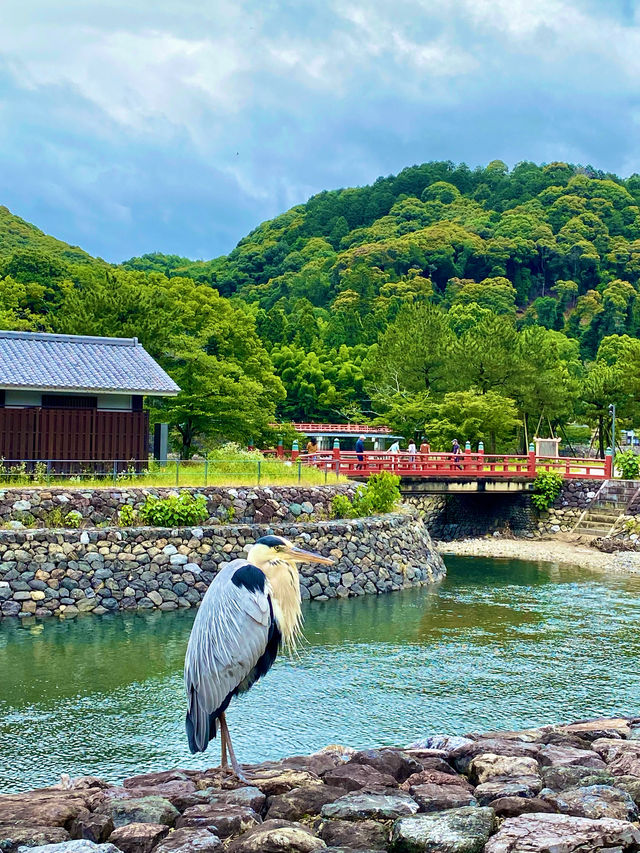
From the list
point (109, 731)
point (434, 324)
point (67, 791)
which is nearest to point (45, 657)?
point (109, 731)

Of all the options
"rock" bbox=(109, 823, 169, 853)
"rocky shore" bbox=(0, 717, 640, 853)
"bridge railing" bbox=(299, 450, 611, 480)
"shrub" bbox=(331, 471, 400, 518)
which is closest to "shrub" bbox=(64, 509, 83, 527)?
"shrub" bbox=(331, 471, 400, 518)

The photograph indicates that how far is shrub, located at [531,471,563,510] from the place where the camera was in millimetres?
36531

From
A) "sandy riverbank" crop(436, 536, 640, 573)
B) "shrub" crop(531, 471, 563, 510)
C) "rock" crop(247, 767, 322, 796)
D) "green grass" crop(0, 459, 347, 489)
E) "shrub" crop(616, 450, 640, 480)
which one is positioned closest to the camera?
"rock" crop(247, 767, 322, 796)

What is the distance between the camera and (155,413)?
29781 millimetres

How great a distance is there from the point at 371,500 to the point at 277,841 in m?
19.4

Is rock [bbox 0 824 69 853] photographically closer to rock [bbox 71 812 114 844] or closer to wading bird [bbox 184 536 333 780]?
rock [bbox 71 812 114 844]

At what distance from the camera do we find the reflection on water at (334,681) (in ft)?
38.9

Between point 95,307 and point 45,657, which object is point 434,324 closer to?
point 95,307

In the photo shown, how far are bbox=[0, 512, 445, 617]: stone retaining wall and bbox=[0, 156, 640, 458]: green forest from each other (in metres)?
8.61

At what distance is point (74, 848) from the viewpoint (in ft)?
20.4

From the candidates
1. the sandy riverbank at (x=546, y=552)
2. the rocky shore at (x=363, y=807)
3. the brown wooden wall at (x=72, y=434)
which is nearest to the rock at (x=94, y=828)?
the rocky shore at (x=363, y=807)

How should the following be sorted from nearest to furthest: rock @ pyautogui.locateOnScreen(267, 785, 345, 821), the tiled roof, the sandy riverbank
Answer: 1. rock @ pyautogui.locateOnScreen(267, 785, 345, 821)
2. the tiled roof
3. the sandy riverbank

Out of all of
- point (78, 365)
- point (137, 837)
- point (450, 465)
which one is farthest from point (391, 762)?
point (450, 465)

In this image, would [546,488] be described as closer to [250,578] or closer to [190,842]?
[250,578]
